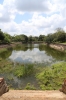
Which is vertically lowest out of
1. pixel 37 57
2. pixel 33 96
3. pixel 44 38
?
pixel 37 57

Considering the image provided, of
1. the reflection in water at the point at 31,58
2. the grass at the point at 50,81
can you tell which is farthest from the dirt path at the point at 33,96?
the reflection in water at the point at 31,58

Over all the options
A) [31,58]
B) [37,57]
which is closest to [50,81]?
[31,58]

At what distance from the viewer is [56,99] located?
21.1 feet

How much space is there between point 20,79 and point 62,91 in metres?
6.26

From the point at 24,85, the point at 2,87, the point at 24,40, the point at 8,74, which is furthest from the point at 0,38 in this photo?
the point at 24,40

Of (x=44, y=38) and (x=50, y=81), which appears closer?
(x=50, y=81)

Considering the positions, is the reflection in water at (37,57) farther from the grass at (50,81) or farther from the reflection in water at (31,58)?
the grass at (50,81)

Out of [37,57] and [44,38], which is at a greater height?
[44,38]

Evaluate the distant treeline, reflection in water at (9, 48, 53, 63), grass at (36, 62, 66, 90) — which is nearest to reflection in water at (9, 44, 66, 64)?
reflection in water at (9, 48, 53, 63)

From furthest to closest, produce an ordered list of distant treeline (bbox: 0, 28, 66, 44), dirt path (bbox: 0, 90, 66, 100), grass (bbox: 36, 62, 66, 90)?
1. distant treeline (bbox: 0, 28, 66, 44)
2. grass (bbox: 36, 62, 66, 90)
3. dirt path (bbox: 0, 90, 66, 100)

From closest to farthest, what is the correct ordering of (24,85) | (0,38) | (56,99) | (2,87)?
(56,99)
(2,87)
(24,85)
(0,38)

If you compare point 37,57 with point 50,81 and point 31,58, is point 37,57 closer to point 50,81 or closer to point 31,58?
point 31,58

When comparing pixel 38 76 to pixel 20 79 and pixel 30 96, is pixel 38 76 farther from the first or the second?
pixel 30 96

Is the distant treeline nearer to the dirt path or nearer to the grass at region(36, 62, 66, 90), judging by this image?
the grass at region(36, 62, 66, 90)
